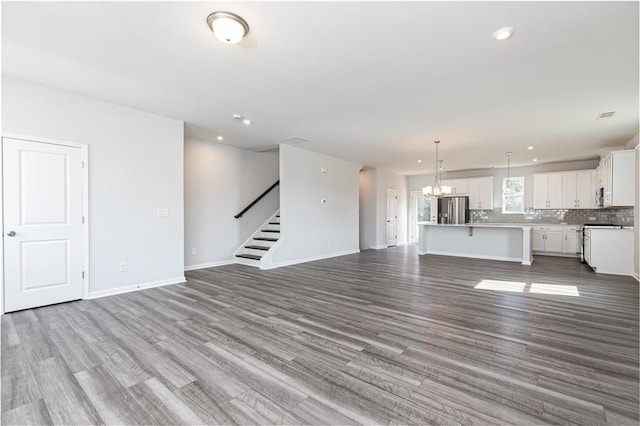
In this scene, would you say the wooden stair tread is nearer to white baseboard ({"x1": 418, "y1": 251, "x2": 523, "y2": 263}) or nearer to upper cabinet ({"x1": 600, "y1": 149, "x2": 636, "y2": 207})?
white baseboard ({"x1": 418, "y1": 251, "x2": 523, "y2": 263})

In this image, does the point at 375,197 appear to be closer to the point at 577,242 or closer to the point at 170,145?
the point at 577,242

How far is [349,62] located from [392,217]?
839 cm

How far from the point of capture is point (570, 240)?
8.09 meters

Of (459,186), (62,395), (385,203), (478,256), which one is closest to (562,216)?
(459,186)

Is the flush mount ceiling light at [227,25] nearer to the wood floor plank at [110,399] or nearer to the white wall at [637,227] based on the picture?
the wood floor plank at [110,399]

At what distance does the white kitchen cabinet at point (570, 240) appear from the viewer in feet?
26.2

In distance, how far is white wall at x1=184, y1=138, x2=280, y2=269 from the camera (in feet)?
20.2

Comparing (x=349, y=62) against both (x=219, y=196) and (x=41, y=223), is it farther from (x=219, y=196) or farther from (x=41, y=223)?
(x=219, y=196)

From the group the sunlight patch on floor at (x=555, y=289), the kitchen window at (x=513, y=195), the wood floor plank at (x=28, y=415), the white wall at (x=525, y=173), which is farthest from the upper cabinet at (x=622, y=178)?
the wood floor plank at (x=28, y=415)

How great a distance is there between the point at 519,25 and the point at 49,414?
169 inches

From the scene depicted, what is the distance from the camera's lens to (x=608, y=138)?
5984 mm

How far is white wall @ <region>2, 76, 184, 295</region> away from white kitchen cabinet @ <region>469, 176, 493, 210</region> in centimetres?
883

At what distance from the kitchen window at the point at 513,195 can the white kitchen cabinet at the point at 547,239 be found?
0.98 meters

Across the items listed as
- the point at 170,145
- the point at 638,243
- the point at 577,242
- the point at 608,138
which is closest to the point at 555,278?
the point at 638,243
